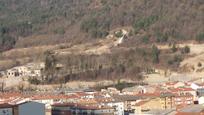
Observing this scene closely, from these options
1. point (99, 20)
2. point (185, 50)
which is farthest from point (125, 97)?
point (99, 20)

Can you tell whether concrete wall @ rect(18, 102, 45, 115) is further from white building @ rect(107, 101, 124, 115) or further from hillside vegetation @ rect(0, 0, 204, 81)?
hillside vegetation @ rect(0, 0, 204, 81)

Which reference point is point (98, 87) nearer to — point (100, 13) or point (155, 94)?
point (155, 94)

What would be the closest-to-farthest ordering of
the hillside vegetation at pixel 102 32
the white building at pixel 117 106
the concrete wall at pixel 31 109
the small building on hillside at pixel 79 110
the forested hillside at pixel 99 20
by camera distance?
the concrete wall at pixel 31 109 → the small building on hillside at pixel 79 110 → the white building at pixel 117 106 → the hillside vegetation at pixel 102 32 → the forested hillside at pixel 99 20

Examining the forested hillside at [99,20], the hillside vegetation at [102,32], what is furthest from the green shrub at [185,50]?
the forested hillside at [99,20]

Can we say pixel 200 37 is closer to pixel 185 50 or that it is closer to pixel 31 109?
pixel 185 50

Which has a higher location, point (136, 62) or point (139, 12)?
point (139, 12)

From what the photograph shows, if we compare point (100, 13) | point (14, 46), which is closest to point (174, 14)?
point (100, 13)

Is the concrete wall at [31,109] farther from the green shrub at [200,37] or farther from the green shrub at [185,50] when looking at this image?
the green shrub at [200,37]

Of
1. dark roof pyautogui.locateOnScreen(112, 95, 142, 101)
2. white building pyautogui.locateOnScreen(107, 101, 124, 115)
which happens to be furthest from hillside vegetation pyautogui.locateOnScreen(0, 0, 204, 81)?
white building pyautogui.locateOnScreen(107, 101, 124, 115)

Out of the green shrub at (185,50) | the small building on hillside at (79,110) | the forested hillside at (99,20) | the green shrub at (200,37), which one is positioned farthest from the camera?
the forested hillside at (99,20)
